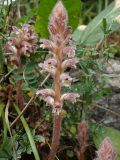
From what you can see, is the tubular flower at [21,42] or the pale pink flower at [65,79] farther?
the tubular flower at [21,42]

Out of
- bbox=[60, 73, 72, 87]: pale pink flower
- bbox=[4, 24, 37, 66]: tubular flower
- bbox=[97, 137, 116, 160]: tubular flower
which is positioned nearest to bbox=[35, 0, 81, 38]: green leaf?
bbox=[4, 24, 37, 66]: tubular flower

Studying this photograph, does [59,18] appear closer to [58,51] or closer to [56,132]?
[58,51]

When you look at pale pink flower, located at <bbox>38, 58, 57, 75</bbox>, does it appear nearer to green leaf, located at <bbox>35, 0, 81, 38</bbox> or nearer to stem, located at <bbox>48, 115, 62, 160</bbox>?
stem, located at <bbox>48, 115, 62, 160</bbox>

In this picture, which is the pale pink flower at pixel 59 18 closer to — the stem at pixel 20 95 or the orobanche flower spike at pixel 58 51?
the orobanche flower spike at pixel 58 51

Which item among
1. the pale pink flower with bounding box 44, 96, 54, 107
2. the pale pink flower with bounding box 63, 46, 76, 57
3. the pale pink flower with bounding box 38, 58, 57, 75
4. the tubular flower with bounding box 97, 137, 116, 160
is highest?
the pale pink flower with bounding box 63, 46, 76, 57

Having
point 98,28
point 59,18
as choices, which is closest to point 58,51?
point 59,18

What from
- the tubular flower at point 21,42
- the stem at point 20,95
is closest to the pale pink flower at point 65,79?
the tubular flower at point 21,42
